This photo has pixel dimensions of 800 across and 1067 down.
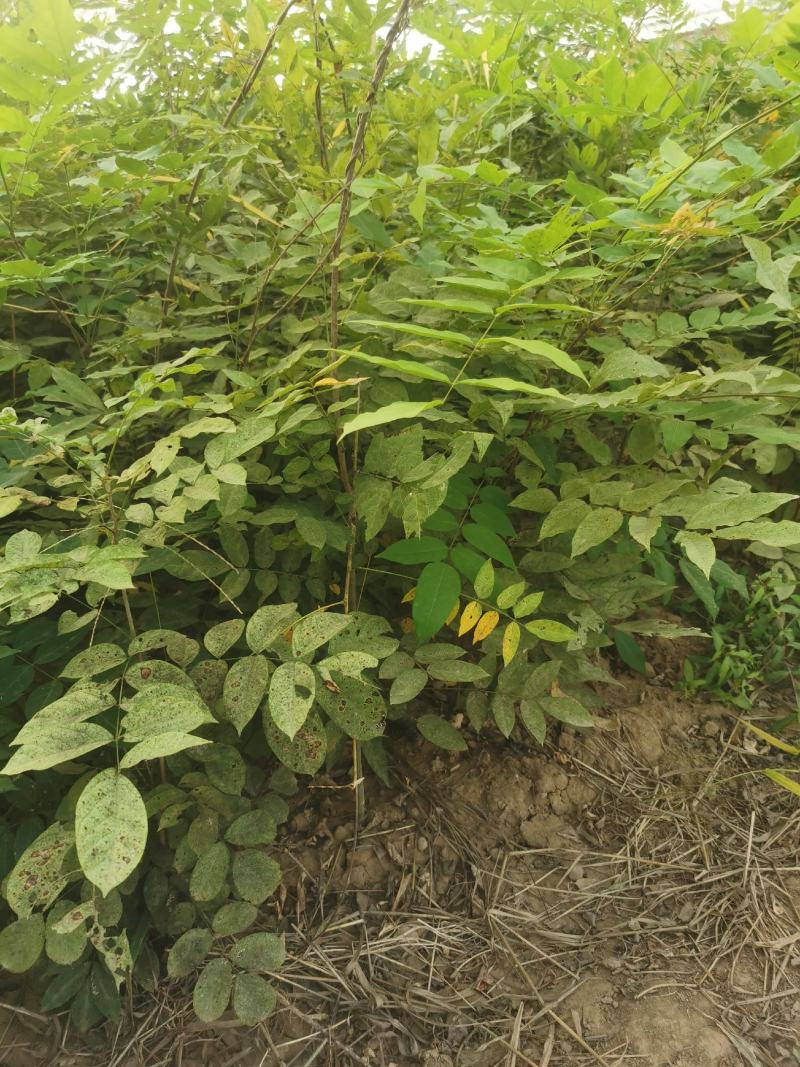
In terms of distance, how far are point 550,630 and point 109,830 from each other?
655mm

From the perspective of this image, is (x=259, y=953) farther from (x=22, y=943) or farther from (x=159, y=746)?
(x=159, y=746)

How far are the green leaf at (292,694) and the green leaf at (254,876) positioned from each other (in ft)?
1.06

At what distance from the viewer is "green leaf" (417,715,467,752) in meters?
1.18

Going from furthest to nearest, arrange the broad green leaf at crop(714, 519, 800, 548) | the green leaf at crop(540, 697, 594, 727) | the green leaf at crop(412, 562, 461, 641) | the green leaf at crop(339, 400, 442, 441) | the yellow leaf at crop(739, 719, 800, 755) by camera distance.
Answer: the yellow leaf at crop(739, 719, 800, 755) → the green leaf at crop(540, 697, 594, 727) → the green leaf at crop(412, 562, 461, 641) → the broad green leaf at crop(714, 519, 800, 548) → the green leaf at crop(339, 400, 442, 441)

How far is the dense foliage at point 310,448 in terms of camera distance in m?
0.86

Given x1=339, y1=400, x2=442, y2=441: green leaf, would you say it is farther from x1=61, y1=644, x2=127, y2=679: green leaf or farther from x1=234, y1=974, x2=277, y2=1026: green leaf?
x1=234, y1=974, x2=277, y2=1026: green leaf

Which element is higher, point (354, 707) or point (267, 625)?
point (267, 625)

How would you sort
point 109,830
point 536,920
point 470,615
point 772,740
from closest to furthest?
point 109,830 → point 470,615 → point 536,920 → point 772,740

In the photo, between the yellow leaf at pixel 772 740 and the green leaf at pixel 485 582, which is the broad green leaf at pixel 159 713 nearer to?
the green leaf at pixel 485 582

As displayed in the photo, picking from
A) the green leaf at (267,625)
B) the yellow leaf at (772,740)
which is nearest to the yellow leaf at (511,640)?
the green leaf at (267,625)

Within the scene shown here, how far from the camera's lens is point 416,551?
1074mm

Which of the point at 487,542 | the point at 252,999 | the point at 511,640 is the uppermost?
the point at 487,542

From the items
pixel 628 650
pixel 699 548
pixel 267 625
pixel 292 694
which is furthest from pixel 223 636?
pixel 628 650

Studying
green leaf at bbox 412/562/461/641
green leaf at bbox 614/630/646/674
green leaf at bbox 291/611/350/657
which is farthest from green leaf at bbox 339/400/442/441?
green leaf at bbox 614/630/646/674
